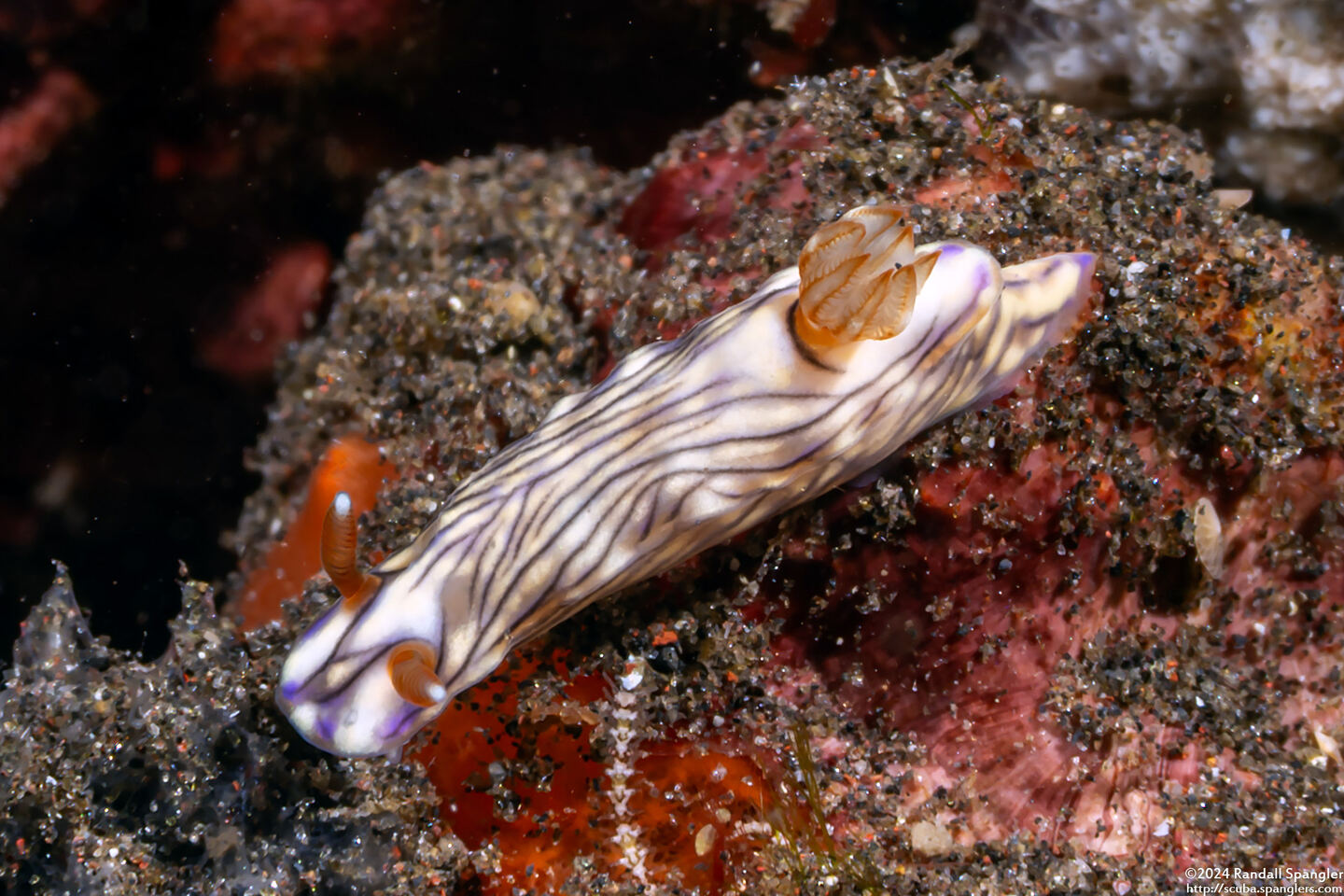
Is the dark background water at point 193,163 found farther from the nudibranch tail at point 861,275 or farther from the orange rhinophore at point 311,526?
the nudibranch tail at point 861,275

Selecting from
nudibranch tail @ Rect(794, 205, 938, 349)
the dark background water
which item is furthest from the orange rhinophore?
nudibranch tail @ Rect(794, 205, 938, 349)

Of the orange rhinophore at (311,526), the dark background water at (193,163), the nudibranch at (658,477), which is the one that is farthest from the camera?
the orange rhinophore at (311,526)

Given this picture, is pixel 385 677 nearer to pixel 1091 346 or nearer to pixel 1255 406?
pixel 1091 346

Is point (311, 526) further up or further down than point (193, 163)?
further down

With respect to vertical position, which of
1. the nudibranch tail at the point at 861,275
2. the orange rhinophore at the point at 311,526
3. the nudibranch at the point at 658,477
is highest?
the nudibranch tail at the point at 861,275

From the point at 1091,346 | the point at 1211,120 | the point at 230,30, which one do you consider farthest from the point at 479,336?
the point at 1211,120

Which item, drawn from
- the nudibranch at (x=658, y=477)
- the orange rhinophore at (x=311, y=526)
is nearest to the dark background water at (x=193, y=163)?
the orange rhinophore at (x=311, y=526)

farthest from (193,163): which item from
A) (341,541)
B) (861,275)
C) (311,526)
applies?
(861,275)

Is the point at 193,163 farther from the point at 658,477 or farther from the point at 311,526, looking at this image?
the point at 658,477

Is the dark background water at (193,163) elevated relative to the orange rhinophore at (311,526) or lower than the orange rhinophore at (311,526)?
elevated
